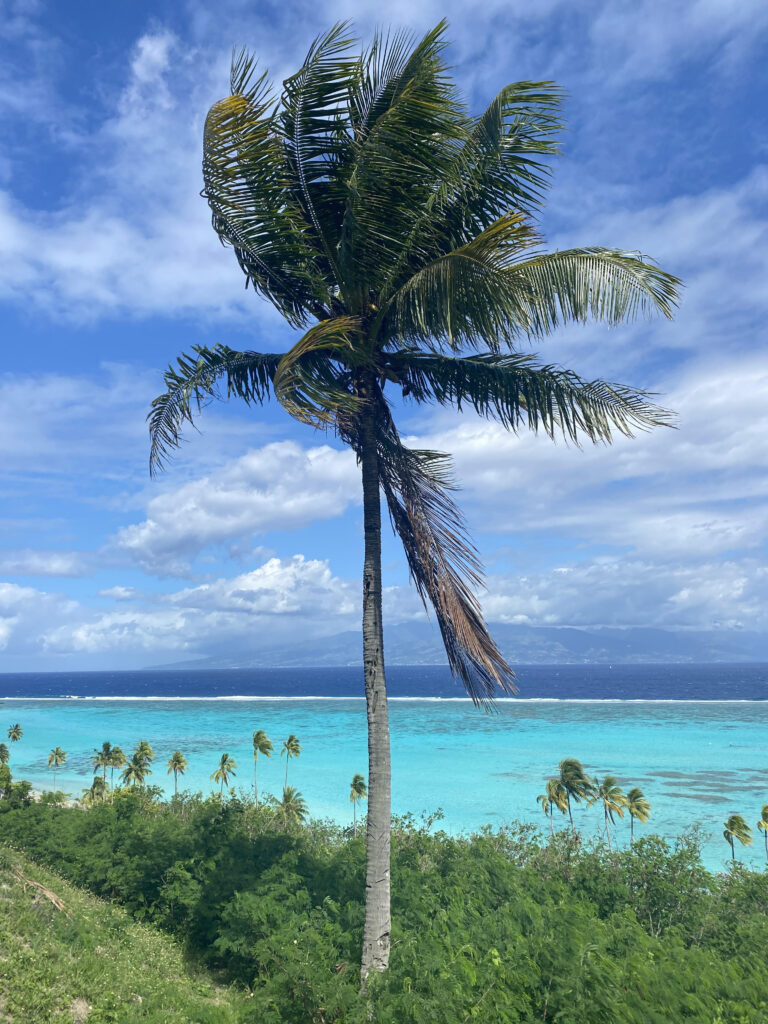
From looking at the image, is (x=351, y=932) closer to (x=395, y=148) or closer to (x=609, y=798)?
(x=395, y=148)

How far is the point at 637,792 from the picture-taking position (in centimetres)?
4125

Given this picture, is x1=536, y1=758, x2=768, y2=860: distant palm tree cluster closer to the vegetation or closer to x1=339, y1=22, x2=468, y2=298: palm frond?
the vegetation

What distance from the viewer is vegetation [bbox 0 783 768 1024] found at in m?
5.98

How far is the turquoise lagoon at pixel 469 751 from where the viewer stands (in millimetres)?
55656

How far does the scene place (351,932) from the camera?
884 cm

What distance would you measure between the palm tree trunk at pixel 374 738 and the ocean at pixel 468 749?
76.5ft

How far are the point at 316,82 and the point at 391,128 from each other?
1.13 m

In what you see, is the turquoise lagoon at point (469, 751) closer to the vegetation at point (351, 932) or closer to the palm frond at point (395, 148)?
the vegetation at point (351, 932)

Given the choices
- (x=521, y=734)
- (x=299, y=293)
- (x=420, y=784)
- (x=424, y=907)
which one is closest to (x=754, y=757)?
(x=521, y=734)

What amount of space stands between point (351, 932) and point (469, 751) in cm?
7911

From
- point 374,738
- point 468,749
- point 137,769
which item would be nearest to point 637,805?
point 137,769

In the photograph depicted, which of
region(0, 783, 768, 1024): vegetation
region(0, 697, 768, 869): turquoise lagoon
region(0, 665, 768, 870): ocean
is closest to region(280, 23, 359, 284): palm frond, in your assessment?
region(0, 783, 768, 1024): vegetation

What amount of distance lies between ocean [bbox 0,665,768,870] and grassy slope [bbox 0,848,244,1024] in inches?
850

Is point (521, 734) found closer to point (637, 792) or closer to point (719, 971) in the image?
point (637, 792)
